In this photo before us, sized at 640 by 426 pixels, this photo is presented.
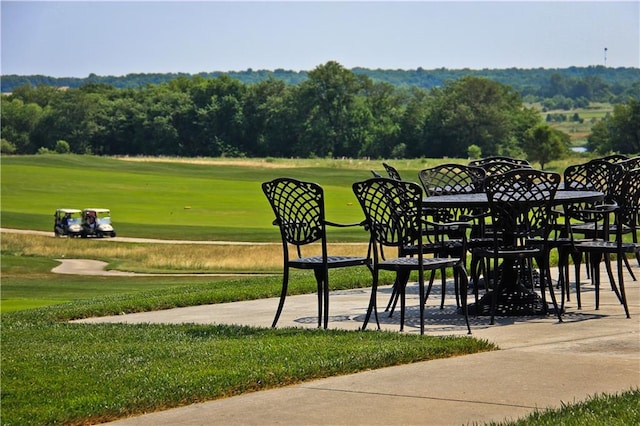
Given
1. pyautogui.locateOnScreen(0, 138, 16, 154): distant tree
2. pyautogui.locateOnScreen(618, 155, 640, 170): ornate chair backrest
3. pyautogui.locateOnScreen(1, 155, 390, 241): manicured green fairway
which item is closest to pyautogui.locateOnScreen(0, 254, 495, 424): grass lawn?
pyautogui.locateOnScreen(618, 155, 640, 170): ornate chair backrest

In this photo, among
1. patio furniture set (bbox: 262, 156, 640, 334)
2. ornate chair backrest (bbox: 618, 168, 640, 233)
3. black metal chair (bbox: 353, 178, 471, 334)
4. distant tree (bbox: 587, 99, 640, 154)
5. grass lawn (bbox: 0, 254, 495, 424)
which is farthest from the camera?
distant tree (bbox: 587, 99, 640, 154)

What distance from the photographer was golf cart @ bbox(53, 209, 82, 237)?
1770 inches

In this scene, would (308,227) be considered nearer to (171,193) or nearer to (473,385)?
(473,385)

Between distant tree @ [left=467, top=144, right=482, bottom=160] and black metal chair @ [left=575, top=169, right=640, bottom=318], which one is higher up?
black metal chair @ [left=575, top=169, right=640, bottom=318]

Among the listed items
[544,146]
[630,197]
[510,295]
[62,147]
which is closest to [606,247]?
[510,295]

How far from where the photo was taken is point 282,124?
5285 inches

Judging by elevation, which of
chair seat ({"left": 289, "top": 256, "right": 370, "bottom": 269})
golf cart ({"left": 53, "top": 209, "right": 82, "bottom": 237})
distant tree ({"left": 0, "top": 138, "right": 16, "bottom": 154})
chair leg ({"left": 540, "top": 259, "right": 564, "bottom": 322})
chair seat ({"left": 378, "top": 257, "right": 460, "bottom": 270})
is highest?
chair seat ({"left": 378, "top": 257, "right": 460, "bottom": 270})

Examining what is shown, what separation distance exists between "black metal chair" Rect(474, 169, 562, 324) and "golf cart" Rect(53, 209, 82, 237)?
35.8m

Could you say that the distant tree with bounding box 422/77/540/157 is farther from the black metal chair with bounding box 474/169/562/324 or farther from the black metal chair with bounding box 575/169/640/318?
the black metal chair with bounding box 474/169/562/324

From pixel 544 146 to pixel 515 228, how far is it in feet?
335

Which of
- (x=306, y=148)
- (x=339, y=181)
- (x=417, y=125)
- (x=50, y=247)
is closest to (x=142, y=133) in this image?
(x=306, y=148)

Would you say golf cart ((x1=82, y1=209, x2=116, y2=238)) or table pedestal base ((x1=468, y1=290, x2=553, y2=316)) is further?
golf cart ((x1=82, y1=209, x2=116, y2=238))

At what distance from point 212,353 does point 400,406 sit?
2.16 meters

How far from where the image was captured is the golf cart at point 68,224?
Answer: 4497 cm
